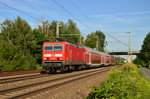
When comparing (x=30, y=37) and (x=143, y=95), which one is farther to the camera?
(x=30, y=37)

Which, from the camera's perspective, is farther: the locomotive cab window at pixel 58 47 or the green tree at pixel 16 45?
the green tree at pixel 16 45

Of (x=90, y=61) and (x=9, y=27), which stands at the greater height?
(x=9, y=27)

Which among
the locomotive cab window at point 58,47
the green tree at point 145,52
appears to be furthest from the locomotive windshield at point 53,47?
the green tree at point 145,52

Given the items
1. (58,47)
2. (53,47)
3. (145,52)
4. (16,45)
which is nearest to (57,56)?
(58,47)

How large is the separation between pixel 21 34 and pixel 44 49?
1035 cm

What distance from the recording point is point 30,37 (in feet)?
103

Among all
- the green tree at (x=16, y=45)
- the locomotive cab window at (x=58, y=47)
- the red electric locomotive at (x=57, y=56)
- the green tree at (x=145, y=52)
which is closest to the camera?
the red electric locomotive at (x=57, y=56)

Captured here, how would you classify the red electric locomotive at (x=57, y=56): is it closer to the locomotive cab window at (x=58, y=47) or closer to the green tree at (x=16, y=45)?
the locomotive cab window at (x=58, y=47)

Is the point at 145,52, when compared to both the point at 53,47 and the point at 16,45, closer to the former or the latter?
the point at 16,45

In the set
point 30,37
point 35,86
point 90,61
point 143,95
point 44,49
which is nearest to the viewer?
point 143,95

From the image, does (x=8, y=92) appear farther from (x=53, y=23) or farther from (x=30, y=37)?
(x=53, y=23)

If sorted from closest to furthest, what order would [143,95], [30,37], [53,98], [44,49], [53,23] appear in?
[143,95], [53,98], [44,49], [30,37], [53,23]

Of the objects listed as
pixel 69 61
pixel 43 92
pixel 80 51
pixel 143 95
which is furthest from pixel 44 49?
pixel 143 95

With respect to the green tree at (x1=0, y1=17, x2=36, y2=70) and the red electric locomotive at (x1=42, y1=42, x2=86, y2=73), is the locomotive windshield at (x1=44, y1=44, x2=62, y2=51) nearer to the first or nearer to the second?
the red electric locomotive at (x1=42, y1=42, x2=86, y2=73)
